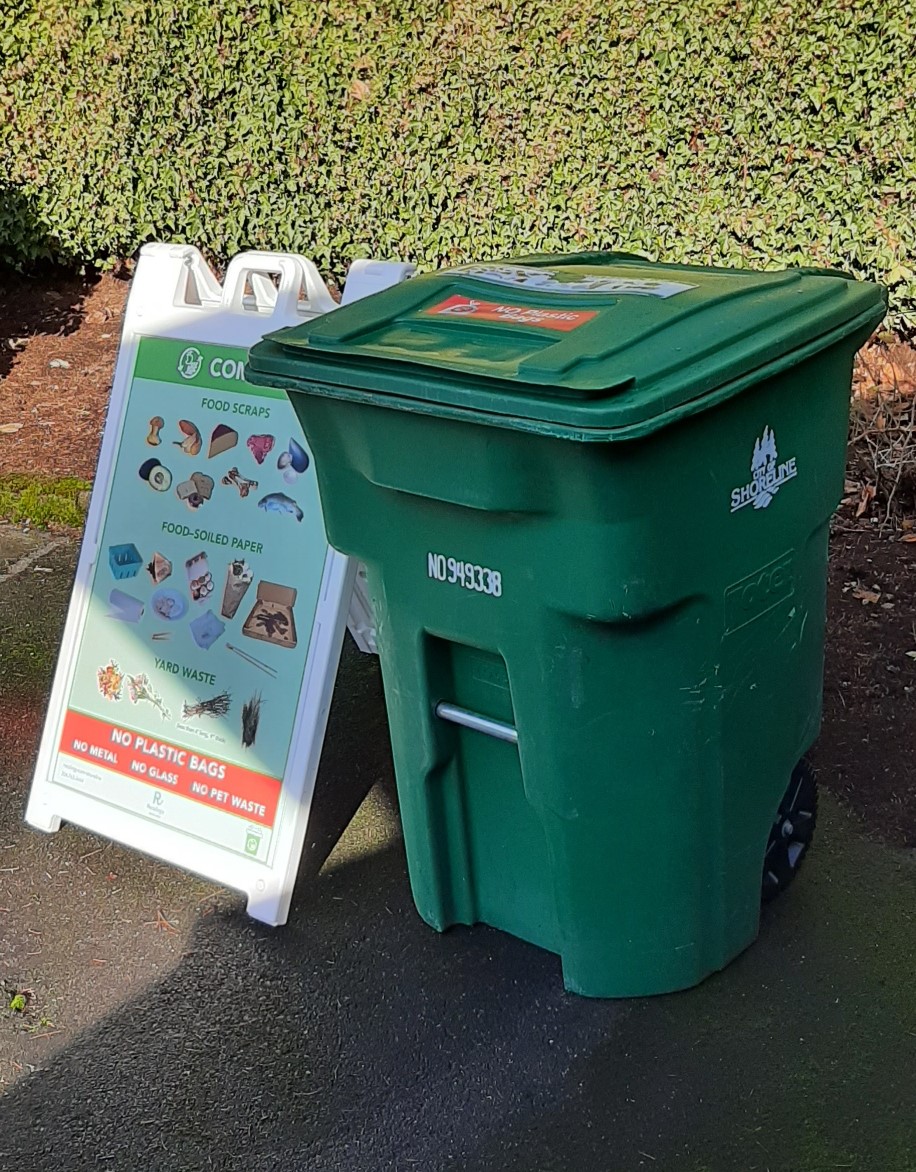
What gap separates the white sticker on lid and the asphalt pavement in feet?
5.01

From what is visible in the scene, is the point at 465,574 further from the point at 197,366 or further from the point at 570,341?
the point at 197,366

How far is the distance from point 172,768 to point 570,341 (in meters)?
1.64

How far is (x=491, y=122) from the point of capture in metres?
5.89

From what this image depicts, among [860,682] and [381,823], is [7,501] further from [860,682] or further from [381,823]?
[860,682]

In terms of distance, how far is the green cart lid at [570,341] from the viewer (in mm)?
2113

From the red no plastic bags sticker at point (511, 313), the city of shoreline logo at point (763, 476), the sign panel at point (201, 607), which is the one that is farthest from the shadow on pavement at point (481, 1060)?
the red no plastic bags sticker at point (511, 313)

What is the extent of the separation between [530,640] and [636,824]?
469 mm

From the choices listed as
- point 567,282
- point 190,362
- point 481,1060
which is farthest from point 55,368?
point 481,1060

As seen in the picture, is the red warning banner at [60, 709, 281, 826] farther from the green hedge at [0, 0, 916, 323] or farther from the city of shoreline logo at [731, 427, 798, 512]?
the green hedge at [0, 0, 916, 323]

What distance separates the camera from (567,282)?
2619 mm

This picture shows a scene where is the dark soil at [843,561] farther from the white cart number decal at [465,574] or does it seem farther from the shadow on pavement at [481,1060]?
the white cart number decal at [465,574]

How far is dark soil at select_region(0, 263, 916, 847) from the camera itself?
3514mm

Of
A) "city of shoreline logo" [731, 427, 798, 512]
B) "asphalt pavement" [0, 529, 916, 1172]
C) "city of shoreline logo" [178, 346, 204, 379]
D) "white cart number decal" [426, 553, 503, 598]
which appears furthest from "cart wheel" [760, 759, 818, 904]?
"city of shoreline logo" [178, 346, 204, 379]

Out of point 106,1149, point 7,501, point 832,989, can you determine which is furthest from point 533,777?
point 7,501
